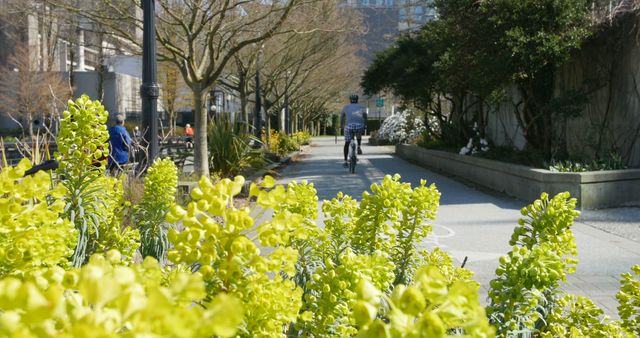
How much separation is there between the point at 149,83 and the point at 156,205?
16.9 feet

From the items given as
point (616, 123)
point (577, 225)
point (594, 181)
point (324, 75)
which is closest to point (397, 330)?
point (577, 225)

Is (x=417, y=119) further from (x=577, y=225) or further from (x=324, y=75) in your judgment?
(x=577, y=225)

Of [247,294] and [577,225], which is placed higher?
[247,294]

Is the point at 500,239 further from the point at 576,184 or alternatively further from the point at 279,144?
Answer: the point at 279,144

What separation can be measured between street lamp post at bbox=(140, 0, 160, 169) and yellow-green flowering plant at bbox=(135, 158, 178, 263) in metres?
4.51

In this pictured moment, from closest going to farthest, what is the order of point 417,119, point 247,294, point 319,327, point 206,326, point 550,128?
point 206,326 → point 247,294 → point 319,327 → point 550,128 → point 417,119

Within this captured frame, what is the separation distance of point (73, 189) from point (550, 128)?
43.1ft

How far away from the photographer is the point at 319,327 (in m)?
2.24

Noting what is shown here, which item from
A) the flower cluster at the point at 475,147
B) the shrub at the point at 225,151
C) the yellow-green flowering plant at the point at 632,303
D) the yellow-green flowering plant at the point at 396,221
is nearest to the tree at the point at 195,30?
the shrub at the point at 225,151

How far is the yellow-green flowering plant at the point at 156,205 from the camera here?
4371 millimetres

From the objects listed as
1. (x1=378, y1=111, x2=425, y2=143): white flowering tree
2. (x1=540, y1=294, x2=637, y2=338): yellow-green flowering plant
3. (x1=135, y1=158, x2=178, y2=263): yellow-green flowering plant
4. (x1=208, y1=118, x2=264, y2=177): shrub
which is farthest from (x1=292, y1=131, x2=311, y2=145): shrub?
(x1=540, y1=294, x2=637, y2=338): yellow-green flowering plant

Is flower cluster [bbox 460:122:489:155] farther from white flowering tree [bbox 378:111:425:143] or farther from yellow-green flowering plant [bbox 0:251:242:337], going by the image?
yellow-green flowering plant [bbox 0:251:242:337]

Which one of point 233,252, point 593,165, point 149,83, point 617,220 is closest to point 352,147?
point 593,165

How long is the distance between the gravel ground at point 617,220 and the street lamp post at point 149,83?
6.46 meters
